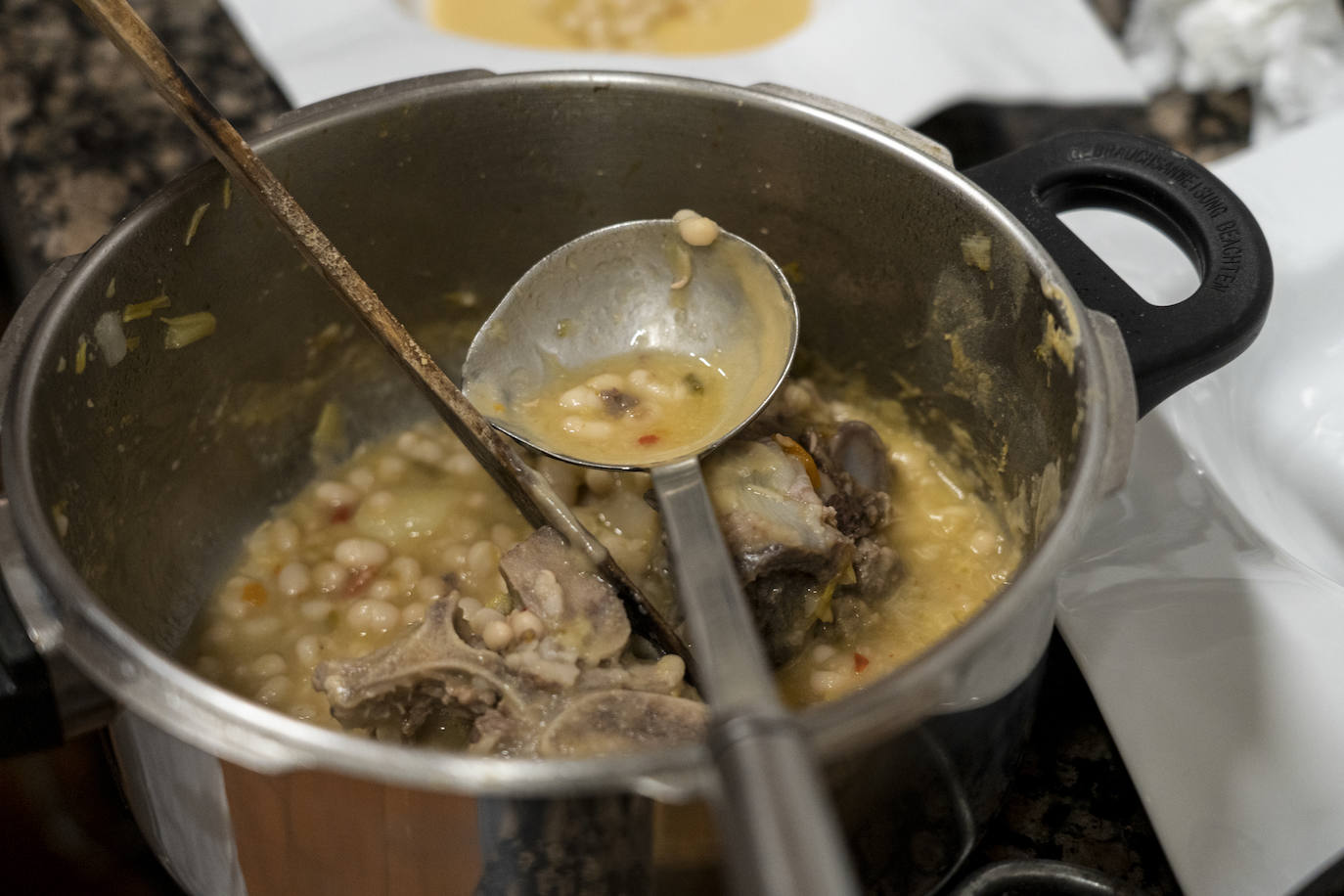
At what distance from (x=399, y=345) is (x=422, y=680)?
321 mm

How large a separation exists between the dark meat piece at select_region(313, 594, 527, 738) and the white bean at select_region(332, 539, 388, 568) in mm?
345

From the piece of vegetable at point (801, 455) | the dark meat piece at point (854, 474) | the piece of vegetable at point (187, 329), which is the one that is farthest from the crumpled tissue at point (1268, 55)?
the piece of vegetable at point (187, 329)

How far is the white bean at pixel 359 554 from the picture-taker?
1348 mm

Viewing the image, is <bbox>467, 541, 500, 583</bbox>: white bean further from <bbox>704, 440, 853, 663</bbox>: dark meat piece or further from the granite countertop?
the granite countertop

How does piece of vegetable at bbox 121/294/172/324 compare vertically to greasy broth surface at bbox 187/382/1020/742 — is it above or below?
above

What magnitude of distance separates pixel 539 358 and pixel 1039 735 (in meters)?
0.65

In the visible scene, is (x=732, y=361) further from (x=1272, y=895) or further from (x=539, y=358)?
(x=1272, y=895)

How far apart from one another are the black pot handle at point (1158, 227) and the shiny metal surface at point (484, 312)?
5 centimetres

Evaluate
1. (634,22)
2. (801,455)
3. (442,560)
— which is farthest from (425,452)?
(634,22)

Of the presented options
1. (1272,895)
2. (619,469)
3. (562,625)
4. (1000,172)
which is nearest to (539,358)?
(619,469)

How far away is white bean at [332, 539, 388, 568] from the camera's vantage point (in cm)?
135

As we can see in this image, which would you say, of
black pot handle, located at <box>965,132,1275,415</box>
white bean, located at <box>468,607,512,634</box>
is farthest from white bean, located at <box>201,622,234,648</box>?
black pot handle, located at <box>965,132,1275,415</box>

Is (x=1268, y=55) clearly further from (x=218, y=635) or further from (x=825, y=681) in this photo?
(x=218, y=635)

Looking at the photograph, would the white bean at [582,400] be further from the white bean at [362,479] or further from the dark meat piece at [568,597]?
the white bean at [362,479]
